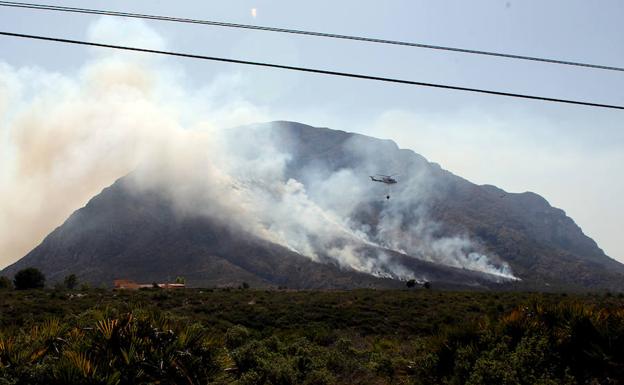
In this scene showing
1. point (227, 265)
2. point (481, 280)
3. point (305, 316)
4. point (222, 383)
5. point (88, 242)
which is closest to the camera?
point (222, 383)

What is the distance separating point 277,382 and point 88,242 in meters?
202

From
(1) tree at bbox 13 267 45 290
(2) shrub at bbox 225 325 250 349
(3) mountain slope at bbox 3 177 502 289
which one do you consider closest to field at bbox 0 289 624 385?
(2) shrub at bbox 225 325 250 349

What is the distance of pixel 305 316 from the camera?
130ft

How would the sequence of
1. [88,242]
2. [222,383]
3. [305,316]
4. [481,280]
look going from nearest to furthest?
[222,383] → [305,316] → [481,280] → [88,242]

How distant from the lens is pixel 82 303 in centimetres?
4019

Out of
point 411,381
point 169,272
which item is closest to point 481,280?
point 169,272

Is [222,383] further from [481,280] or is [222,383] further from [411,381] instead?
[481,280]

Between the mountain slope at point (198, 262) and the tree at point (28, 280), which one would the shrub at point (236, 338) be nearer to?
the tree at point (28, 280)

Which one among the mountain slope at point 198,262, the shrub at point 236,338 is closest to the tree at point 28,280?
the shrub at point 236,338

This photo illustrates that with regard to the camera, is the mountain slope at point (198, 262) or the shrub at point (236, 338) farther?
the mountain slope at point (198, 262)

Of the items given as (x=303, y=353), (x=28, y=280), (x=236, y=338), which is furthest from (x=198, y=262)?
(x=303, y=353)

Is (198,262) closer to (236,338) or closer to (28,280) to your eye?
(28,280)

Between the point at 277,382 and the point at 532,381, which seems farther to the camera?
the point at 277,382

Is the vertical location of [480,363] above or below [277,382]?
above
